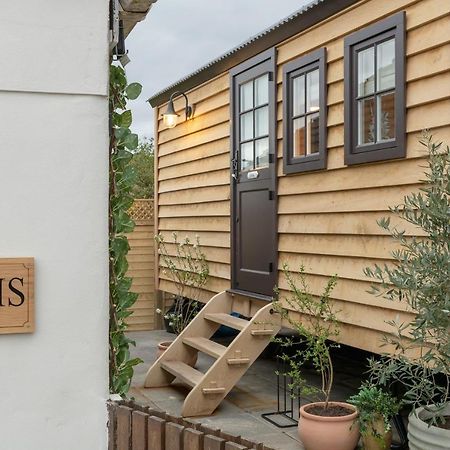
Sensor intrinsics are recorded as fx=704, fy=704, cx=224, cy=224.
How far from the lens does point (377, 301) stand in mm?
4816

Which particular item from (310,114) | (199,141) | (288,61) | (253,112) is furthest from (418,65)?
(199,141)

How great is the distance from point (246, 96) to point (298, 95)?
3.54 feet

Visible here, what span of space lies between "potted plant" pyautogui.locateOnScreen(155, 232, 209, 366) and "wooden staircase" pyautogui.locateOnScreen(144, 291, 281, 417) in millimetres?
729

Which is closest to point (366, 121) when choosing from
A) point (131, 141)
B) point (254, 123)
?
point (254, 123)

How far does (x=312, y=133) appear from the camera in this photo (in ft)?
18.9

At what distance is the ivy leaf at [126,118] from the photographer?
2.44m

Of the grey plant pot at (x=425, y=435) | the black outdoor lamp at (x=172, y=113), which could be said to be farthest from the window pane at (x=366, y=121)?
the black outdoor lamp at (x=172, y=113)

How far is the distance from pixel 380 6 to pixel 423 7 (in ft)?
1.59

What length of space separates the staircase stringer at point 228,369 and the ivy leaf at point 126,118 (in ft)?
11.4

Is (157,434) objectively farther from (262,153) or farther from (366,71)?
(262,153)

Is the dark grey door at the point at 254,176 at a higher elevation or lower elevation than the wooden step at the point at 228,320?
higher

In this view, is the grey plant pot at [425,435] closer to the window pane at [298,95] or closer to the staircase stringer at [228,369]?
the staircase stringer at [228,369]

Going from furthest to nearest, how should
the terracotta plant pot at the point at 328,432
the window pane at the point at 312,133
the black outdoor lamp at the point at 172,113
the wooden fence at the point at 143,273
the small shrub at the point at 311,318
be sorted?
the wooden fence at the point at 143,273 → the black outdoor lamp at the point at 172,113 → the window pane at the point at 312,133 → the small shrub at the point at 311,318 → the terracotta plant pot at the point at 328,432

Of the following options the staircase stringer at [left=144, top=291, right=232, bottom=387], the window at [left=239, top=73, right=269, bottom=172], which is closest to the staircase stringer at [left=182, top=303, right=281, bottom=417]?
the staircase stringer at [left=144, top=291, right=232, bottom=387]
